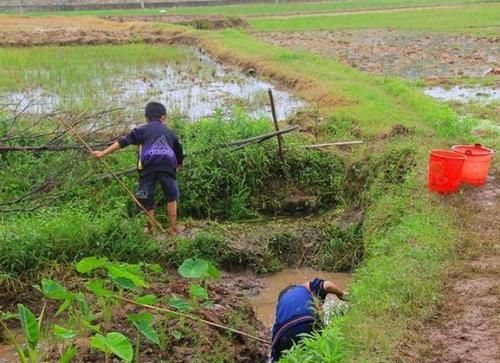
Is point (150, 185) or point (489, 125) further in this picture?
point (489, 125)

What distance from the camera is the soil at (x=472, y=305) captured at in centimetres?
436

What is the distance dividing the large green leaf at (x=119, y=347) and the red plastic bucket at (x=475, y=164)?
447cm

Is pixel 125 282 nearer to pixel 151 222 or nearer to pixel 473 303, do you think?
pixel 473 303

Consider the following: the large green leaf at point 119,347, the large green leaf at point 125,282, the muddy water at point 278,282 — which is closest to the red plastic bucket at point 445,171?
the muddy water at point 278,282

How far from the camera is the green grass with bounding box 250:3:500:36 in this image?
28.9 metres

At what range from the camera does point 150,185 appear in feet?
25.2

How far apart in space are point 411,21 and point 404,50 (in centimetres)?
1057

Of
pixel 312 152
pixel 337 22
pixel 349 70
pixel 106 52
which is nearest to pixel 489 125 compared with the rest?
pixel 312 152

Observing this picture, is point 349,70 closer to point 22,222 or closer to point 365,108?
point 365,108

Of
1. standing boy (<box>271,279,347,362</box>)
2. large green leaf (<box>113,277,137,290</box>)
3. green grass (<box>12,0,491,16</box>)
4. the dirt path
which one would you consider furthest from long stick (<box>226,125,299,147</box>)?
green grass (<box>12,0,491,16</box>)

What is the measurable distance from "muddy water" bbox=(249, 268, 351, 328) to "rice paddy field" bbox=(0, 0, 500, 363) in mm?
28

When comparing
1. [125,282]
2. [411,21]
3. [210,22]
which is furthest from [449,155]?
[411,21]

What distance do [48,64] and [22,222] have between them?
40.5 feet

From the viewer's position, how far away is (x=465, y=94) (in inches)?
582
